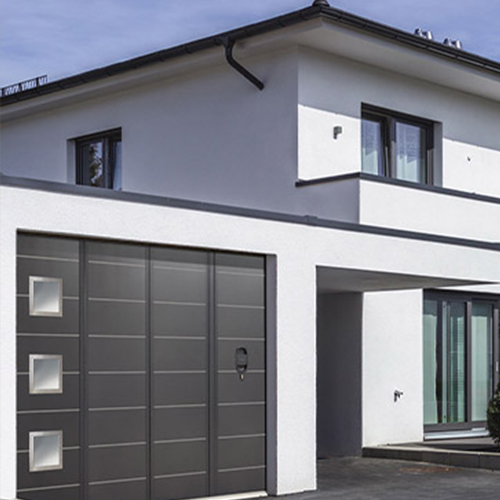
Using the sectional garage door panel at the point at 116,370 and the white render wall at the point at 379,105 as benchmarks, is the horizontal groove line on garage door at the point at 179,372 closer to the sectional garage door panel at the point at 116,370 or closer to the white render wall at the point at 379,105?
the sectional garage door panel at the point at 116,370

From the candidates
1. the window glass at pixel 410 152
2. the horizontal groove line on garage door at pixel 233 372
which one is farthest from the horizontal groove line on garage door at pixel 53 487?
the window glass at pixel 410 152

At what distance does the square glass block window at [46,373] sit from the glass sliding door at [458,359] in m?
8.80

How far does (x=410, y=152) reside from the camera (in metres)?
17.8

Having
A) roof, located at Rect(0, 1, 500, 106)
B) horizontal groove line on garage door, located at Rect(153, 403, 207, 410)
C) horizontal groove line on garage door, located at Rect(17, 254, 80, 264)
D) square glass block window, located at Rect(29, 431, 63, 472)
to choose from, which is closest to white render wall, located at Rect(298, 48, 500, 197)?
roof, located at Rect(0, 1, 500, 106)

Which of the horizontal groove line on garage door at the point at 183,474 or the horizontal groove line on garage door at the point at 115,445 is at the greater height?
the horizontal groove line on garage door at the point at 115,445

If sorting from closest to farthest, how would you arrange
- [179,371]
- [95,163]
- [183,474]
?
[183,474], [179,371], [95,163]

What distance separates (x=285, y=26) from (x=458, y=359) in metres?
6.47

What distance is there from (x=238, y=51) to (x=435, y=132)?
3.84 m

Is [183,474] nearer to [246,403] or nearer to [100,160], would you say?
[246,403]

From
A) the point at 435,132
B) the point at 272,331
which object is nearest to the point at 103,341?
the point at 272,331

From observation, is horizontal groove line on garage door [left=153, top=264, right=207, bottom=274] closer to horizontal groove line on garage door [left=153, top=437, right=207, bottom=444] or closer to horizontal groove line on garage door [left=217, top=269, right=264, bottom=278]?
horizontal groove line on garage door [left=217, top=269, right=264, bottom=278]

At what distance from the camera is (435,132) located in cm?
1806

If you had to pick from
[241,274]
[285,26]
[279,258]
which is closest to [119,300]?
[241,274]

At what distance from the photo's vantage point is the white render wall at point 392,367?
1623 centimetres
